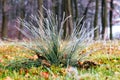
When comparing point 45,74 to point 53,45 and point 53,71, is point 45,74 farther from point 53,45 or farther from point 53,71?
point 53,45

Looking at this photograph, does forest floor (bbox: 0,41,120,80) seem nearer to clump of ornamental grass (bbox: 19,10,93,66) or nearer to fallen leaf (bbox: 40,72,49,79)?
fallen leaf (bbox: 40,72,49,79)

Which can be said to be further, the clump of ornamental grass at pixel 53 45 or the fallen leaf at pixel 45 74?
the clump of ornamental grass at pixel 53 45

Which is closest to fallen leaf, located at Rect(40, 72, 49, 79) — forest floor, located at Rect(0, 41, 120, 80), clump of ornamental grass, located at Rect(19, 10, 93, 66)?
forest floor, located at Rect(0, 41, 120, 80)

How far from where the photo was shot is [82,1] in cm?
3441

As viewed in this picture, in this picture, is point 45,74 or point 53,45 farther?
point 53,45

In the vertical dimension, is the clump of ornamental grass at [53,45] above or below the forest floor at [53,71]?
above

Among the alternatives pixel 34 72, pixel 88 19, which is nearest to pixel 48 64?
pixel 34 72

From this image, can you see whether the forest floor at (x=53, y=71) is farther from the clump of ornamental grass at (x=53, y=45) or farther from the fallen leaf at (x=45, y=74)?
the clump of ornamental grass at (x=53, y=45)

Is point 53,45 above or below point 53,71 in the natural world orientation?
above

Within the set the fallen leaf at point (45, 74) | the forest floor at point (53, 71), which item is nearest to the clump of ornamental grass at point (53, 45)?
the forest floor at point (53, 71)

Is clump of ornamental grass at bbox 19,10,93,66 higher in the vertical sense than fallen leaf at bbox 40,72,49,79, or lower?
higher

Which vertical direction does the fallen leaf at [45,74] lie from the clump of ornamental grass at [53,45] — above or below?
below

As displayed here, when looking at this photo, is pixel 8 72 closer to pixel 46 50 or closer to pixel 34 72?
pixel 34 72

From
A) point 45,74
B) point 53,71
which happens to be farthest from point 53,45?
point 45,74
